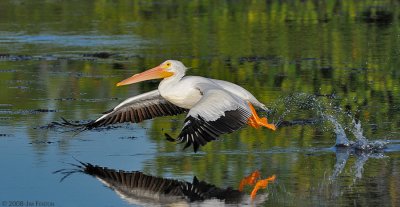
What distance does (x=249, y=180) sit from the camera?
28.2ft

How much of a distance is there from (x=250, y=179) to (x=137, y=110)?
210 centimetres

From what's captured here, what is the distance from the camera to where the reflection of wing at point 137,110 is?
10.3m

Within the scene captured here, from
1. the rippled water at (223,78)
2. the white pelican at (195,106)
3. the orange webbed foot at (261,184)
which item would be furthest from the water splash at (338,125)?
the white pelican at (195,106)

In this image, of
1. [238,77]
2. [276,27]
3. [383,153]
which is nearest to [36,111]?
[238,77]

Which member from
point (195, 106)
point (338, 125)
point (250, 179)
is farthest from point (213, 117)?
point (338, 125)

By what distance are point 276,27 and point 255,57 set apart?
4255 millimetres

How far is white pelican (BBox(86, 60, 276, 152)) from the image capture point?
888 cm

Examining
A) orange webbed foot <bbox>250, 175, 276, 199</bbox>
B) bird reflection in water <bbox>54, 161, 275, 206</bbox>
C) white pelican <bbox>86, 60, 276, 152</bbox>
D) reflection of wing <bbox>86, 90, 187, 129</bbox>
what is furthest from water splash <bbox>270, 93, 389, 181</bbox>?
reflection of wing <bbox>86, 90, 187, 129</bbox>

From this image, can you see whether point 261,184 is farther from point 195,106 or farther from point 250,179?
point 195,106

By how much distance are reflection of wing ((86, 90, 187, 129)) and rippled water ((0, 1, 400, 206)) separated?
0.72ft

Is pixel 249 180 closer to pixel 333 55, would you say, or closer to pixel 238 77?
pixel 238 77

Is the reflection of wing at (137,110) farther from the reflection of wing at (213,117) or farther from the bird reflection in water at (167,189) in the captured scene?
the bird reflection in water at (167,189)

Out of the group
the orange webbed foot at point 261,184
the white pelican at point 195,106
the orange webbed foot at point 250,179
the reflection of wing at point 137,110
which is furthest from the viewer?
the reflection of wing at point 137,110

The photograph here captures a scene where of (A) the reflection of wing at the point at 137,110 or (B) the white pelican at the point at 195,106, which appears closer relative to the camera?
(B) the white pelican at the point at 195,106
